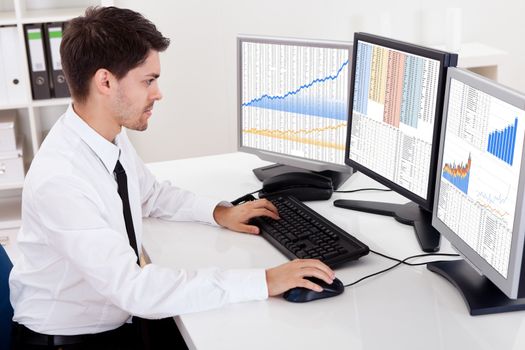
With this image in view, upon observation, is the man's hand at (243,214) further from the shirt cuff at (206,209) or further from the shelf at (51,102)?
the shelf at (51,102)

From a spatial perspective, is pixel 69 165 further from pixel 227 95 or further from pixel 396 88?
pixel 227 95

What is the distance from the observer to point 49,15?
320cm

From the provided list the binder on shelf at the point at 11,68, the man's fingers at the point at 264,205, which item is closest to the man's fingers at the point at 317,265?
the man's fingers at the point at 264,205

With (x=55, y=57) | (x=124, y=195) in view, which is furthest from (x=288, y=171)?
(x=55, y=57)

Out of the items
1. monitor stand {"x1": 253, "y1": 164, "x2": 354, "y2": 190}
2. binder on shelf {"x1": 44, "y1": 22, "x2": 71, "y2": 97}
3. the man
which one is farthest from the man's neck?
binder on shelf {"x1": 44, "y1": 22, "x2": 71, "y2": 97}

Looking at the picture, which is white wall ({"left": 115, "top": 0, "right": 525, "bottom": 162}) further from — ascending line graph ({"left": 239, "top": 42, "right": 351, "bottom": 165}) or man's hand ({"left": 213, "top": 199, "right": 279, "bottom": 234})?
man's hand ({"left": 213, "top": 199, "right": 279, "bottom": 234})

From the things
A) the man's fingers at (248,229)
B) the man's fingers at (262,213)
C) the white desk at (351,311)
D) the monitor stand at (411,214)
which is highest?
the man's fingers at (262,213)

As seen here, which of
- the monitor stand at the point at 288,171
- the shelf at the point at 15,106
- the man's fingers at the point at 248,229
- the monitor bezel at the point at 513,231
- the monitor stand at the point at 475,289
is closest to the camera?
the monitor bezel at the point at 513,231

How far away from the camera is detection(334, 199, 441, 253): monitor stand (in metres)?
1.81

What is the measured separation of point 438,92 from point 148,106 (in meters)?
0.66

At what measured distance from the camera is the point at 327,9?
3725 mm

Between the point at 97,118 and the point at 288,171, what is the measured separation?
2.37 feet

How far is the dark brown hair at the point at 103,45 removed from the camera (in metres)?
1.63

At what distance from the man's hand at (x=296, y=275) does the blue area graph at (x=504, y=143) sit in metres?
0.41
